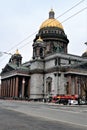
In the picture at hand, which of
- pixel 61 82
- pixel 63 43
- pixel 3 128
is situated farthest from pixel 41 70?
pixel 3 128

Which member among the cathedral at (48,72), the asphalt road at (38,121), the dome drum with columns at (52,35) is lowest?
the asphalt road at (38,121)

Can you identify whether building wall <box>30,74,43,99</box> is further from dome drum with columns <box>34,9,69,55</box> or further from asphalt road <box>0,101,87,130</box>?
asphalt road <box>0,101,87,130</box>

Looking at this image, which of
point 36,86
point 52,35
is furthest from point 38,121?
point 52,35

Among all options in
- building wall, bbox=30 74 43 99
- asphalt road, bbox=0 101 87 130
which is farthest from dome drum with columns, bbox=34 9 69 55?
asphalt road, bbox=0 101 87 130

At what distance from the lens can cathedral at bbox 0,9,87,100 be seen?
90938mm

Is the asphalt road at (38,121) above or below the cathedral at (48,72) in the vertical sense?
below

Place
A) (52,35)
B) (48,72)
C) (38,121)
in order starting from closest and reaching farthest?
1. (38,121)
2. (48,72)
3. (52,35)

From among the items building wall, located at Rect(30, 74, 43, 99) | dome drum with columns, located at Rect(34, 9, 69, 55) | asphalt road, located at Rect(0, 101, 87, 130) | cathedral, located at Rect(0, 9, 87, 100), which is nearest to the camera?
asphalt road, located at Rect(0, 101, 87, 130)

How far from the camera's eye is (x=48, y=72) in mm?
95312

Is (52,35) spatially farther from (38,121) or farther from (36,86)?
(38,121)

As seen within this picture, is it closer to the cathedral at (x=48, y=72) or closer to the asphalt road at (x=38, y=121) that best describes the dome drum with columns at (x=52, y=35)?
the cathedral at (x=48, y=72)

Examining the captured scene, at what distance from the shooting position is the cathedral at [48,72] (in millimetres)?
90938

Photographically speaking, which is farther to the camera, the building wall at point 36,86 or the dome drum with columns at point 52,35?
the dome drum with columns at point 52,35

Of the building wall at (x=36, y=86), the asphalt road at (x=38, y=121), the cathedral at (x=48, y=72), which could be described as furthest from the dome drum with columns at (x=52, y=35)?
the asphalt road at (x=38, y=121)
